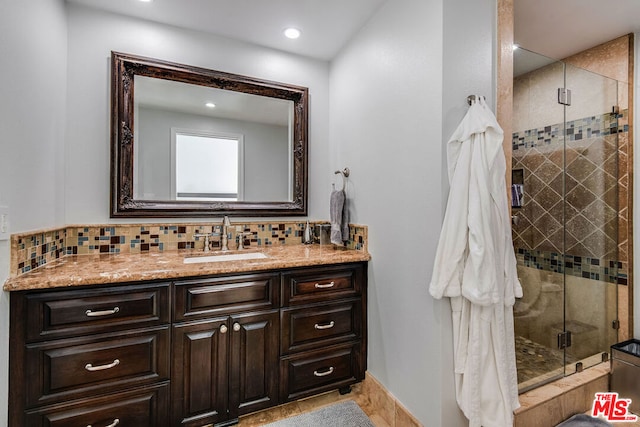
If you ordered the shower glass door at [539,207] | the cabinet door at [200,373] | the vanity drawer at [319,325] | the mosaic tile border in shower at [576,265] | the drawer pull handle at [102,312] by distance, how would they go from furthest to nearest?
the mosaic tile border in shower at [576,265], the shower glass door at [539,207], the vanity drawer at [319,325], the cabinet door at [200,373], the drawer pull handle at [102,312]

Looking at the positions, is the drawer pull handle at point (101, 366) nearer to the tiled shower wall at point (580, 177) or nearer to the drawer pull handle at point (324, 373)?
the drawer pull handle at point (324, 373)

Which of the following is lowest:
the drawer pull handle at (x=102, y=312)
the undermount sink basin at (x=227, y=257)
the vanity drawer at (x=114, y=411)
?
the vanity drawer at (x=114, y=411)

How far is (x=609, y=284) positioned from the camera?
2111mm

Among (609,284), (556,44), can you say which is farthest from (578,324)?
(556,44)

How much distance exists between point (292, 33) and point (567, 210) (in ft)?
7.77

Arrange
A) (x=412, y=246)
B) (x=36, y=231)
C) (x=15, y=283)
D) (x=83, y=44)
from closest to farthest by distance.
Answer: (x=15, y=283) < (x=36, y=231) < (x=412, y=246) < (x=83, y=44)

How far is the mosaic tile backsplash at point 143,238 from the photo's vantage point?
4.83 feet

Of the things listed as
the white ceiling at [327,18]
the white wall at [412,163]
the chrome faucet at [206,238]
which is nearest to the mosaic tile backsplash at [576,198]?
the white ceiling at [327,18]

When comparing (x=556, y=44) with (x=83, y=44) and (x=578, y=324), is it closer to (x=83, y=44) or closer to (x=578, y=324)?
(x=578, y=324)

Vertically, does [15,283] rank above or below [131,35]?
below

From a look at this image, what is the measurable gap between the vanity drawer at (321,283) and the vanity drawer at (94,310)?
0.63 metres

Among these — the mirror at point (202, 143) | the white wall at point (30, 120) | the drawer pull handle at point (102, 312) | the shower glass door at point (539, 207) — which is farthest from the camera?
the shower glass door at point (539, 207)

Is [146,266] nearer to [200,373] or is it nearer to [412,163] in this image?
[200,373]

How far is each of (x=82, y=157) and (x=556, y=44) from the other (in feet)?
11.4
